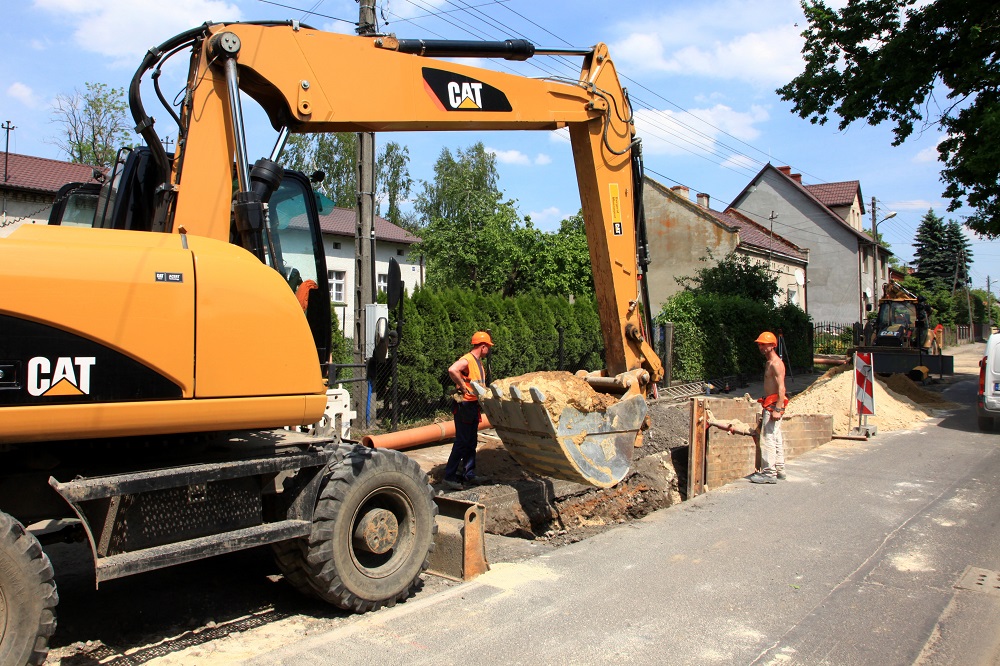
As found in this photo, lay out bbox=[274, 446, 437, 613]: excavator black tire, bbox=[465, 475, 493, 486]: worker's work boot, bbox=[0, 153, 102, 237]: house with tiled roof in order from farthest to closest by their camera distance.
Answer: bbox=[0, 153, 102, 237]: house with tiled roof → bbox=[465, 475, 493, 486]: worker's work boot → bbox=[274, 446, 437, 613]: excavator black tire

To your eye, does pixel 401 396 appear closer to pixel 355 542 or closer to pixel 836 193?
pixel 355 542

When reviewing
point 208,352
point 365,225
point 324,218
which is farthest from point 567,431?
point 324,218

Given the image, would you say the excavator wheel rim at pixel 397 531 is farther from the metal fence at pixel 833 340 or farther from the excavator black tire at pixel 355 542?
the metal fence at pixel 833 340

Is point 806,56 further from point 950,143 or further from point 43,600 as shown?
point 43,600

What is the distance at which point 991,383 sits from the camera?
12633 mm

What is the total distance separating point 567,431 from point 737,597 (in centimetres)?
217

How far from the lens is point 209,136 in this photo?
15.2 feet

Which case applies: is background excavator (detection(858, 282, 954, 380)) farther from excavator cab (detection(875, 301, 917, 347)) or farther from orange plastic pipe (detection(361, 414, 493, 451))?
orange plastic pipe (detection(361, 414, 493, 451))

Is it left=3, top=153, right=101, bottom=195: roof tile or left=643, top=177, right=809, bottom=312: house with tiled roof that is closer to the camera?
left=3, top=153, right=101, bottom=195: roof tile

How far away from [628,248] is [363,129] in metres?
3.52

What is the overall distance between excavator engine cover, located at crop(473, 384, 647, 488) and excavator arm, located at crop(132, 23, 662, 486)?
0.01m

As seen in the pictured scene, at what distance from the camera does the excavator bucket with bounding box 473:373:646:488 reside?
22.3 ft

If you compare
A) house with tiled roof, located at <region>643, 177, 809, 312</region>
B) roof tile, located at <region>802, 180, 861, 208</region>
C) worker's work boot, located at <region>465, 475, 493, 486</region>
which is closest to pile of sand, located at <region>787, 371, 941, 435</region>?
worker's work boot, located at <region>465, 475, 493, 486</region>

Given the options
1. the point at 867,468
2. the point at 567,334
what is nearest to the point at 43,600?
the point at 867,468
